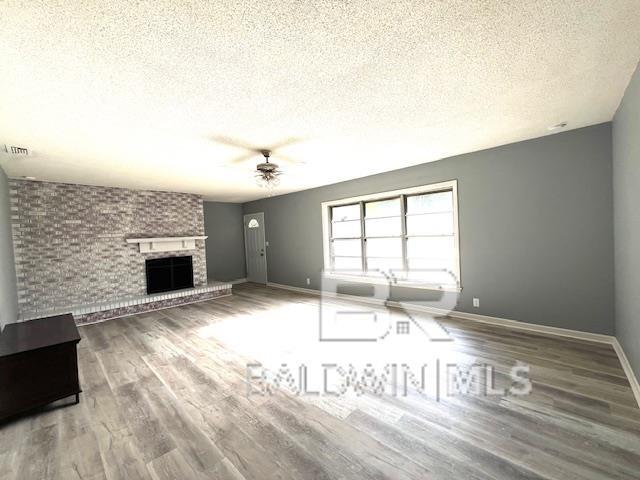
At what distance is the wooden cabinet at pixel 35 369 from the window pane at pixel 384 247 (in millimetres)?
4409

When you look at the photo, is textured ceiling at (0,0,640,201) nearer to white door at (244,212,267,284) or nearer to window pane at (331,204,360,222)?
window pane at (331,204,360,222)

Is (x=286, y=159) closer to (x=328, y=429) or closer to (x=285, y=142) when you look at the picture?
(x=285, y=142)

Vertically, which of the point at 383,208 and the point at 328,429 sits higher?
the point at 383,208

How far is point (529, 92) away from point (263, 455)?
3.28 meters

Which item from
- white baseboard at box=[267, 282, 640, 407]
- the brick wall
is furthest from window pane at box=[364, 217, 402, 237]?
the brick wall

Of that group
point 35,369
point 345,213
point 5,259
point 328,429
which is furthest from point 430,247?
point 5,259

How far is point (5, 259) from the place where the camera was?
3.55 metres

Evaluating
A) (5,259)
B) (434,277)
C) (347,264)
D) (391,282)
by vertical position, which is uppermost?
(5,259)

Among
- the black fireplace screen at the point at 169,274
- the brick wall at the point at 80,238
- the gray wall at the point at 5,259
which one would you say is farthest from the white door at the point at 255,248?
the gray wall at the point at 5,259

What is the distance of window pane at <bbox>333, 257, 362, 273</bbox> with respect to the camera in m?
5.62

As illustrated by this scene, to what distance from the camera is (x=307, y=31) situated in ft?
4.72

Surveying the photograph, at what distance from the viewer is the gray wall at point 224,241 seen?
25.2 feet

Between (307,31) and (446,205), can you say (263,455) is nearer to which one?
(307,31)

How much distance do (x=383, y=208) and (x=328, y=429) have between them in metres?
3.96
